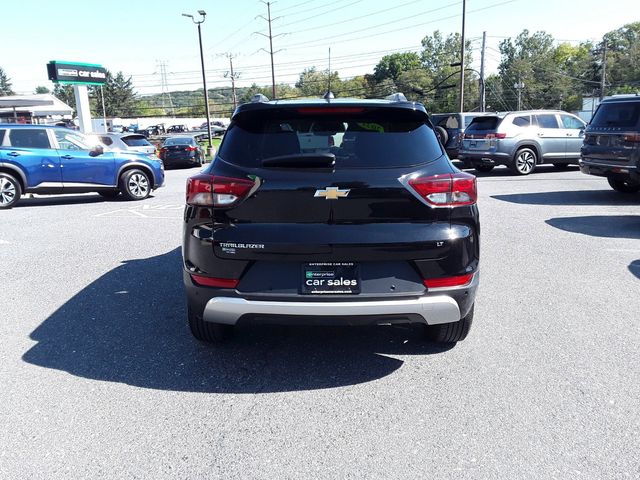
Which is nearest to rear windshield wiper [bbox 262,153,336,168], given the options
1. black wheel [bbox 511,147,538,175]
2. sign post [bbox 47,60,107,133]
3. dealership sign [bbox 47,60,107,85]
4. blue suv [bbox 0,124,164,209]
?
blue suv [bbox 0,124,164,209]

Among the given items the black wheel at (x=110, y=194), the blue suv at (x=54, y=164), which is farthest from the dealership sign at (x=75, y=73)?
the blue suv at (x=54, y=164)

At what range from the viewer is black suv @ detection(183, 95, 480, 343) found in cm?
323

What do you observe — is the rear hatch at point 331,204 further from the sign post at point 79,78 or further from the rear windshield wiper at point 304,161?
the sign post at point 79,78

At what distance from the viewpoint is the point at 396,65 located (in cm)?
12812

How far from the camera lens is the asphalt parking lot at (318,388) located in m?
2.65

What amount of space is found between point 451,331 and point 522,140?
13264 mm

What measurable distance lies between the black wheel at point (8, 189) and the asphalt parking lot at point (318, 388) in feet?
21.3

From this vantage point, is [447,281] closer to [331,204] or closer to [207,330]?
[331,204]

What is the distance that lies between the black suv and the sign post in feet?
103

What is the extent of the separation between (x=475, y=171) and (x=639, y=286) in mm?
13491

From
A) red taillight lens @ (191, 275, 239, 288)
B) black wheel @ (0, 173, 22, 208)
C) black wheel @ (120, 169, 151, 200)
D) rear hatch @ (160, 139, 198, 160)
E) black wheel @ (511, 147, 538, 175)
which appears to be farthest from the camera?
rear hatch @ (160, 139, 198, 160)

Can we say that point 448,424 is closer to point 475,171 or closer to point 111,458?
point 111,458

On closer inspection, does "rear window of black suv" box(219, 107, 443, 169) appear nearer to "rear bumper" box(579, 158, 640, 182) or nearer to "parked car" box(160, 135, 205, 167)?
"rear bumper" box(579, 158, 640, 182)

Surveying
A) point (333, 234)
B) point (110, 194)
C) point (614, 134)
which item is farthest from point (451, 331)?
point (110, 194)
